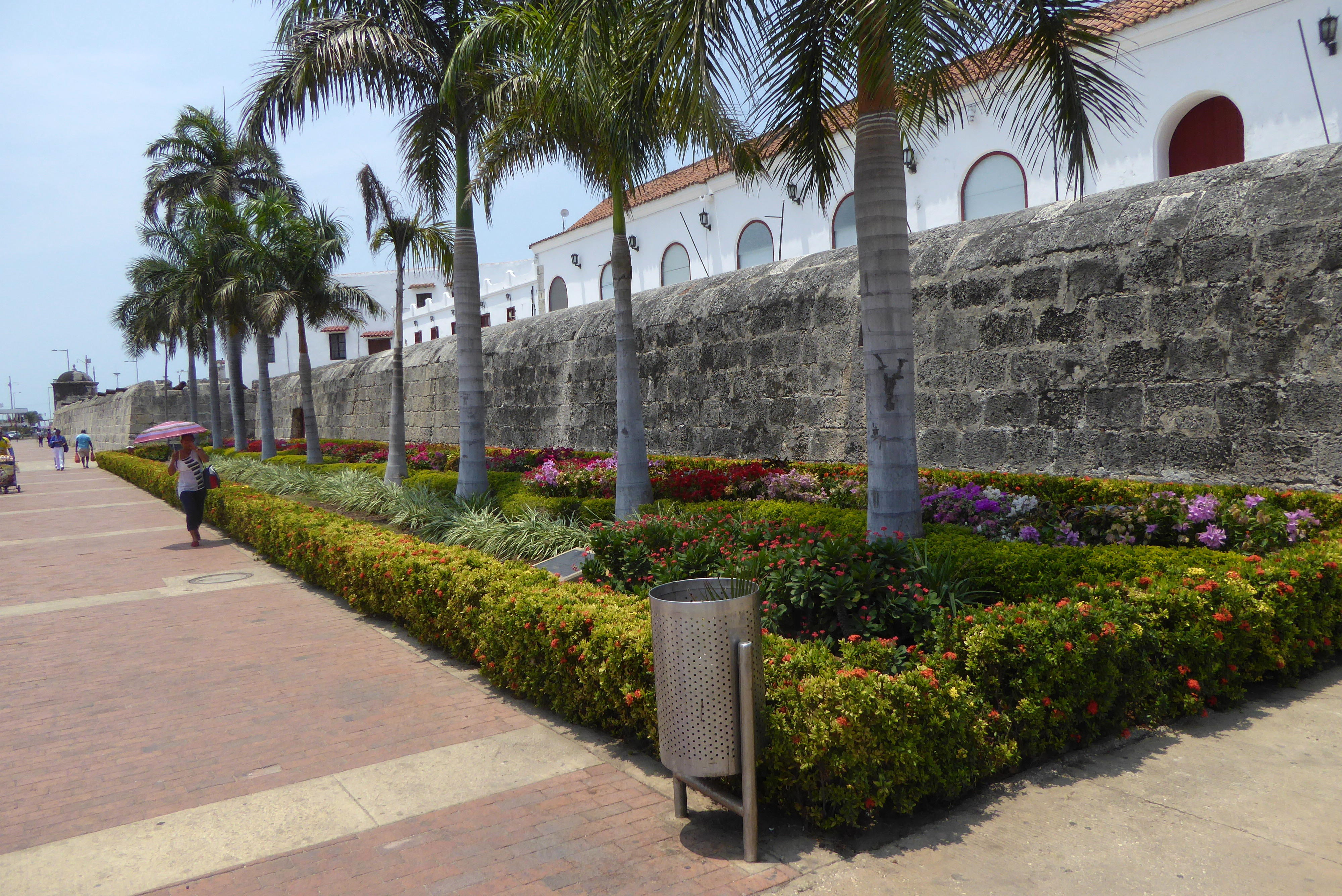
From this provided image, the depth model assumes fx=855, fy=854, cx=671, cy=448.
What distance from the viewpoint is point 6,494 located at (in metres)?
22.4

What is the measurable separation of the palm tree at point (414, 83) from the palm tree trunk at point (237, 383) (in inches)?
556

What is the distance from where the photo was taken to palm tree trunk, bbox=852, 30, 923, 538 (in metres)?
5.52

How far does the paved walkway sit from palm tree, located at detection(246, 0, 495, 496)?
5500mm

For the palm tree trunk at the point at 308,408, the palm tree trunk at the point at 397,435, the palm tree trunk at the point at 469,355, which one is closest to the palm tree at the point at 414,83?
the palm tree trunk at the point at 469,355

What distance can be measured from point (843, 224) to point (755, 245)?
316 cm

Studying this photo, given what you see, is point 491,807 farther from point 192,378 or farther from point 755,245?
point 192,378

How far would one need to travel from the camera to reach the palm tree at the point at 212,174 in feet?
84.3

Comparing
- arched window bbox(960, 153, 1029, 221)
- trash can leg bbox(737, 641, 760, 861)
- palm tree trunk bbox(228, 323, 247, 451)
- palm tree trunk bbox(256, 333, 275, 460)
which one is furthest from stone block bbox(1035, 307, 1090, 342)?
palm tree trunk bbox(228, 323, 247, 451)

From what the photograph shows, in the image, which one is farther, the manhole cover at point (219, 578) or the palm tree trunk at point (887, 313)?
the manhole cover at point (219, 578)

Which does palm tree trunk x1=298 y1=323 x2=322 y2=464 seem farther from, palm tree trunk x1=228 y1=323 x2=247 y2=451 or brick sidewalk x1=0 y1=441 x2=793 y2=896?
brick sidewalk x1=0 y1=441 x2=793 y2=896

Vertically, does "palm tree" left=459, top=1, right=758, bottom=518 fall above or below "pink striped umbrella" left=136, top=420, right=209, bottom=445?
above

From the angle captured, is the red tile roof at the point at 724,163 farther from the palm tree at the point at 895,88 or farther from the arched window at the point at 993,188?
the arched window at the point at 993,188

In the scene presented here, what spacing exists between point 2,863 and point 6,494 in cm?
2407

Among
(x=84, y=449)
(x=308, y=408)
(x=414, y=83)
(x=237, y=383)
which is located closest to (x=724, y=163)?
(x=414, y=83)
